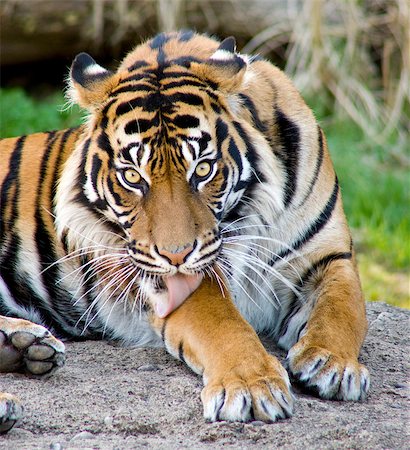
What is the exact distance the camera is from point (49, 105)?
7.79m

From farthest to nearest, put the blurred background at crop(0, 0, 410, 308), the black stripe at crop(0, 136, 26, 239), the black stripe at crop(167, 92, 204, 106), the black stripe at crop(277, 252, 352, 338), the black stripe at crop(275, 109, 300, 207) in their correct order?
the blurred background at crop(0, 0, 410, 308), the black stripe at crop(0, 136, 26, 239), the black stripe at crop(277, 252, 352, 338), the black stripe at crop(275, 109, 300, 207), the black stripe at crop(167, 92, 204, 106)

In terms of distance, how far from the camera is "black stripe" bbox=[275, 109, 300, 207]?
140 inches

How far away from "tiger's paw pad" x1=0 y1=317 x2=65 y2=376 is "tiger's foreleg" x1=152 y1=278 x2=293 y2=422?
0.46 m

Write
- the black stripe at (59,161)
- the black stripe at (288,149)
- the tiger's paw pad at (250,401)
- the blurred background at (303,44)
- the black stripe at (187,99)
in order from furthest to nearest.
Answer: the blurred background at (303,44), the black stripe at (59,161), the black stripe at (288,149), the black stripe at (187,99), the tiger's paw pad at (250,401)

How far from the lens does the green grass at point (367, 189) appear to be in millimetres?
5902

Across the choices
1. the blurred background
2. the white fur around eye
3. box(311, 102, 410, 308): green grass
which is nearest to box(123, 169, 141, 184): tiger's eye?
the white fur around eye

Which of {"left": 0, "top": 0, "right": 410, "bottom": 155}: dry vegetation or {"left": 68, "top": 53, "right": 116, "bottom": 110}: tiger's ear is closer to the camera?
{"left": 68, "top": 53, "right": 116, "bottom": 110}: tiger's ear

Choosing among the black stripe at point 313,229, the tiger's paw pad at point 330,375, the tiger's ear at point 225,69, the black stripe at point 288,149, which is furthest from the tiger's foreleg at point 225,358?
the tiger's ear at point 225,69

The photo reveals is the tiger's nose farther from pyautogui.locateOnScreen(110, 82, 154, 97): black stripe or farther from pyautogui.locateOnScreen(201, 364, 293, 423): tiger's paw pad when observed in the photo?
pyautogui.locateOnScreen(110, 82, 154, 97): black stripe

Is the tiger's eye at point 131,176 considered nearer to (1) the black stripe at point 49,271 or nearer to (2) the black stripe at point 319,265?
(1) the black stripe at point 49,271

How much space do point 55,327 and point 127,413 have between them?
3.90ft

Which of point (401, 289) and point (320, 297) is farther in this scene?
point (401, 289)

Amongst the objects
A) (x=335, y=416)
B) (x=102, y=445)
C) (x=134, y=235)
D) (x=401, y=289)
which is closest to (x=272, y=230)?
(x=134, y=235)

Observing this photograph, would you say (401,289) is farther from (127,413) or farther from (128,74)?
(127,413)
